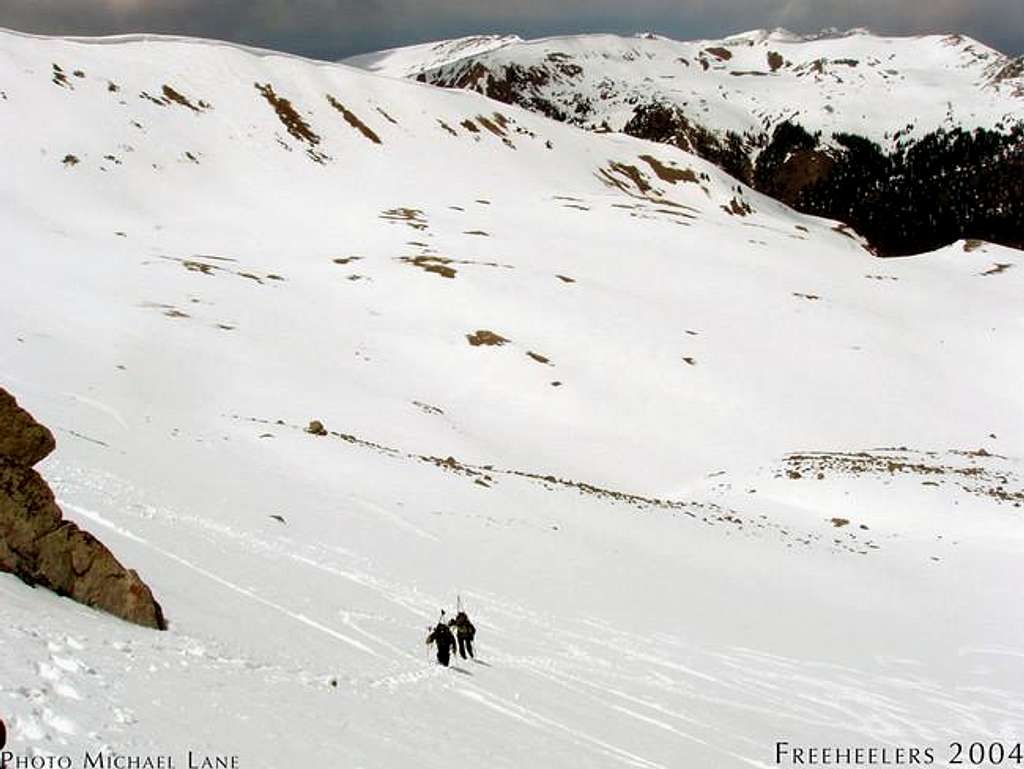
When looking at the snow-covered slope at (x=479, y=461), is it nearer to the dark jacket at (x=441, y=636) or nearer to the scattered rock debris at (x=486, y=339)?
the dark jacket at (x=441, y=636)

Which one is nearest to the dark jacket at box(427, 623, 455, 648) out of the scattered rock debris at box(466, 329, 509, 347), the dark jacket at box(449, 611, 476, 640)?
the dark jacket at box(449, 611, 476, 640)

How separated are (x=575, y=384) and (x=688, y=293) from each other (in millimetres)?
21371

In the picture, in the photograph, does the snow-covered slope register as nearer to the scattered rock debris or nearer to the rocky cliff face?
the rocky cliff face

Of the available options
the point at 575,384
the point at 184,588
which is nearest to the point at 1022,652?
the point at 184,588

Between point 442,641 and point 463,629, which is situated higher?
point 463,629

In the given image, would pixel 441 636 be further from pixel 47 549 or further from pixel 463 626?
pixel 47 549

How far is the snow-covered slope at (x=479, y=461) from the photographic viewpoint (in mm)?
10328

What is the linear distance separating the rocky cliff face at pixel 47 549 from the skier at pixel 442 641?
371 cm

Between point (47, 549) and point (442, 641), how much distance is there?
535cm

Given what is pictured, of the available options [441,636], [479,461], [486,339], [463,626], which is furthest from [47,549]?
[486,339]

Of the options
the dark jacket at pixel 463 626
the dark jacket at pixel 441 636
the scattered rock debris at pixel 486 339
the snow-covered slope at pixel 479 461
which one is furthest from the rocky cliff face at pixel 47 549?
the scattered rock debris at pixel 486 339

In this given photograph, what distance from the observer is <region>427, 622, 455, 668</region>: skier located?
38.5 ft

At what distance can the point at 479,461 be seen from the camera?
33.3 m

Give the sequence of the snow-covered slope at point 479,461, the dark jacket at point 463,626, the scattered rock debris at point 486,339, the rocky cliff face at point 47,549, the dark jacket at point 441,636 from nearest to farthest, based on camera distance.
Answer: the rocky cliff face at point 47,549 < the snow-covered slope at point 479,461 < the dark jacket at point 441,636 < the dark jacket at point 463,626 < the scattered rock debris at point 486,339
